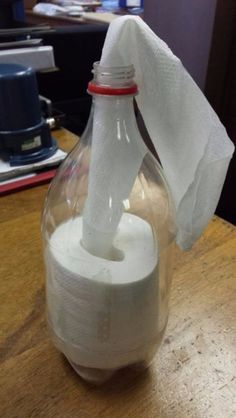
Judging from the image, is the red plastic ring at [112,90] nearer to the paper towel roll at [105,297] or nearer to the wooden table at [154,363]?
the paper towel roll at [105,297]

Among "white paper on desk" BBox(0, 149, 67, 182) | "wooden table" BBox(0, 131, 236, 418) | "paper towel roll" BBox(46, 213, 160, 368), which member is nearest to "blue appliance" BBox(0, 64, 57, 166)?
"white paper on desk" BBox(0, 149, 67, 182)

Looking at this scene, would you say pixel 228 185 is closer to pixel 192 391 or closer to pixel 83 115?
pixel 83 115

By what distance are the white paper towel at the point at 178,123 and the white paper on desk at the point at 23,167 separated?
0.40m

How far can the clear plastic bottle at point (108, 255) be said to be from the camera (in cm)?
29

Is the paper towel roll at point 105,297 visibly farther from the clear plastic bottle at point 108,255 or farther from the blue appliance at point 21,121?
the blue appliance at point 21,121

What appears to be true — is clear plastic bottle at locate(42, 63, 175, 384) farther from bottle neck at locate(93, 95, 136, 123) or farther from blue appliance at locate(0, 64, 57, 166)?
blue appliance at locate(0, 64, 57, 166)

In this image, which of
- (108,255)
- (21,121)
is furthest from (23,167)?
(108,255)

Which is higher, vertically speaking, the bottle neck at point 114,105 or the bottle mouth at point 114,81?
the bottle mouth at point 114,81

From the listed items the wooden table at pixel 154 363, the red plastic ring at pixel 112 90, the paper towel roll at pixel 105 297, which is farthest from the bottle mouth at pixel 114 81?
the wooden table at pixel 154 363

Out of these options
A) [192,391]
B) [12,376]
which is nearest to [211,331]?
[192,391]

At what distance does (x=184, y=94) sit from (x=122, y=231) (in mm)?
123

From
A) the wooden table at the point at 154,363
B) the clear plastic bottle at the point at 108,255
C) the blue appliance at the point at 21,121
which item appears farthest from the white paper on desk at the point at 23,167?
the clear plastic bottle at the point at 108,255

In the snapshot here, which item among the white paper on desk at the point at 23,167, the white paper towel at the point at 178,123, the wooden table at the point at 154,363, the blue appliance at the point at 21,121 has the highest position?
the white paper towel at the point at 178,123

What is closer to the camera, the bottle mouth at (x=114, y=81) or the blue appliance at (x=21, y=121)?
the bottle mouth at (x=114, y=81)
